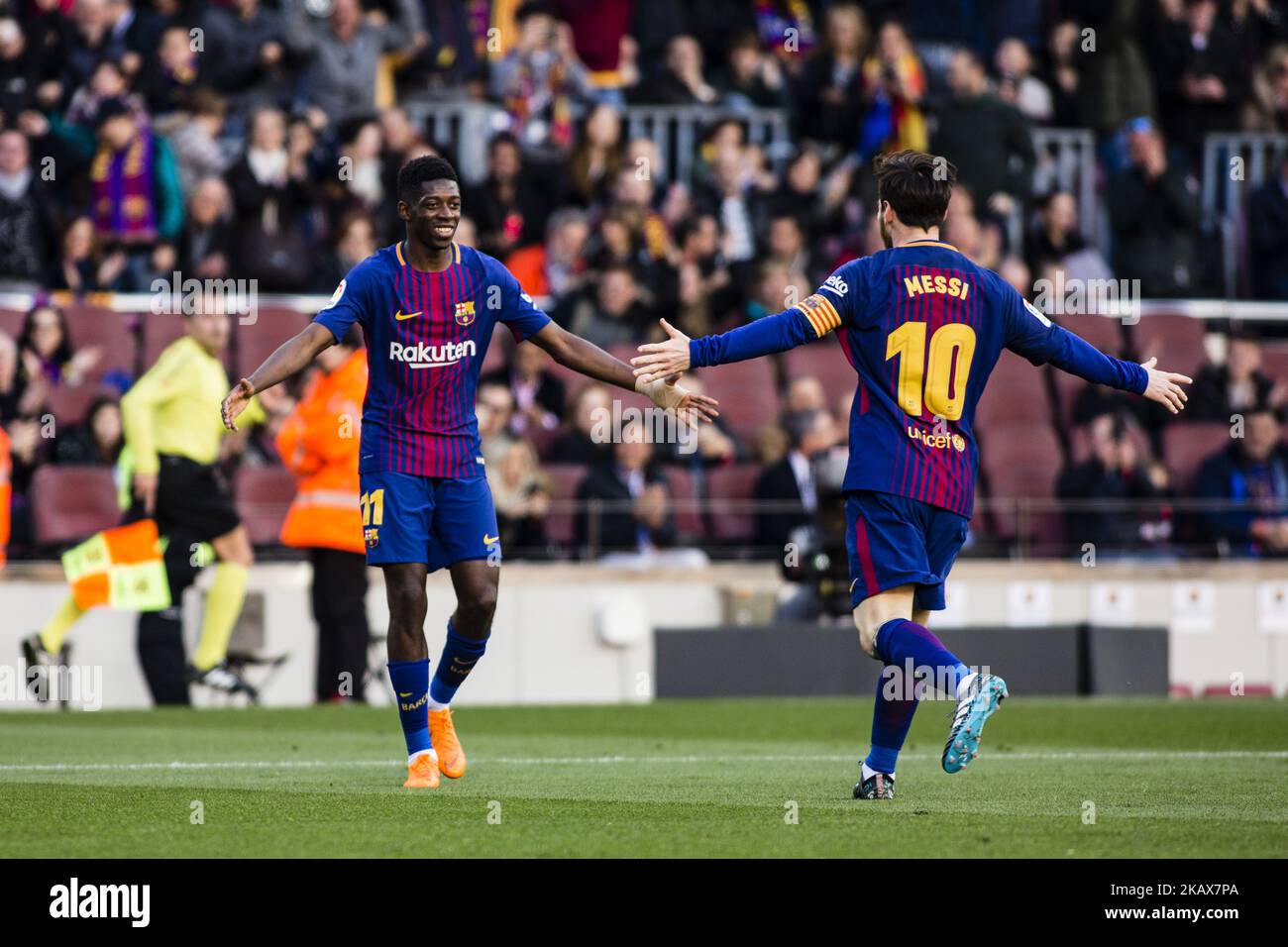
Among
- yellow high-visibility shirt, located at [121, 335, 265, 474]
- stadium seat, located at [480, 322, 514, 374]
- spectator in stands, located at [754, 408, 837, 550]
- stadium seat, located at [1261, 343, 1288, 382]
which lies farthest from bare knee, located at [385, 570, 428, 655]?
stadium seat, located at [1261, 343, 1288, 382]

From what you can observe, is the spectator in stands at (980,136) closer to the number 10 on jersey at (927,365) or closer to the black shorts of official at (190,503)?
the black shorts of official at (190,503)

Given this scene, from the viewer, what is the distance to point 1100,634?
1628 cm

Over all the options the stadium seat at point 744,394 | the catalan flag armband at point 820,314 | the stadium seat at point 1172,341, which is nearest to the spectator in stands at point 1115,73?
the stadium seat at point 1172,341

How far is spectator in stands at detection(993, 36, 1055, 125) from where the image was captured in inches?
827

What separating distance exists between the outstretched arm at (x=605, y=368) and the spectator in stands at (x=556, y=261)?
30.8ft

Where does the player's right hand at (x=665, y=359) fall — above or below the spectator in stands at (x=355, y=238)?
below

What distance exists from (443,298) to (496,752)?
2820mm

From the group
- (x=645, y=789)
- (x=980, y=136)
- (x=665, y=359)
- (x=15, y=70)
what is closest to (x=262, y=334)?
(x=15, y=70)

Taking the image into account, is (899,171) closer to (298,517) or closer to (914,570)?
(914,570)

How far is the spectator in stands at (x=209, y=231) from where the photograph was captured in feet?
57.6

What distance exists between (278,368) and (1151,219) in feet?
44.0

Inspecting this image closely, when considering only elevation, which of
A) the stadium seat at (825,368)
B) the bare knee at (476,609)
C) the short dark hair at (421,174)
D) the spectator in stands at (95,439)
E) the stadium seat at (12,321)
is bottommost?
the bare knee at (476,609)
